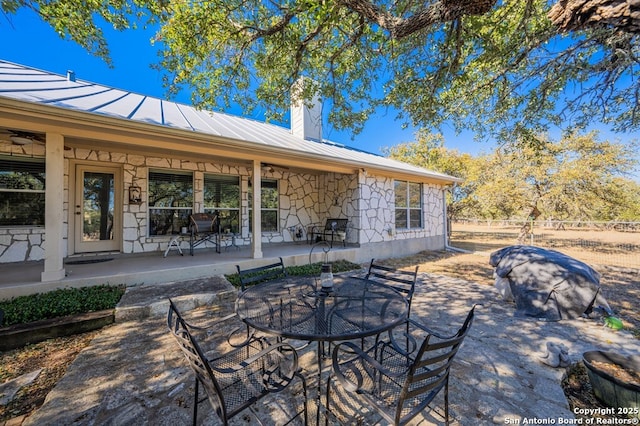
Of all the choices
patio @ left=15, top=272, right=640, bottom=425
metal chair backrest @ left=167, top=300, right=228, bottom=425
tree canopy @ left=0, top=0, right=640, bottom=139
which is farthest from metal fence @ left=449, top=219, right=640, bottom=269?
metal chair backrest @ left=167, top=300, right=228, bottom=425

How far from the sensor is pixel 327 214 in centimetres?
827

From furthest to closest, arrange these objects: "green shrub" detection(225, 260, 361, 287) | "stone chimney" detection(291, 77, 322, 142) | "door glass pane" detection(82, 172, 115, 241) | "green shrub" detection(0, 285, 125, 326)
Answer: "stone chimney" detection(291, 77, 322, 142), "door glass pane" detection(82, 172, 115, 241), "green shrub" detection(225, 260, 361, 287), "green shrub" detection(0, 285, 125, 326)

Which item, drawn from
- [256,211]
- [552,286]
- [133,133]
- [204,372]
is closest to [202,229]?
[256,211]

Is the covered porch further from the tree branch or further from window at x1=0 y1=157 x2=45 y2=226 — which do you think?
the tree branch

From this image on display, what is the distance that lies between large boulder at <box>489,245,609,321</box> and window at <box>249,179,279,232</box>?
584 centimetres

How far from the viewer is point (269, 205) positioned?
763 centimetres

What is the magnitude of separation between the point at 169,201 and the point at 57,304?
3.39 meters

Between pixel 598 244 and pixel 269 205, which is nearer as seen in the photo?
pixel 269 205

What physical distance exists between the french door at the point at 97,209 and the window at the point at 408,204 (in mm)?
7579

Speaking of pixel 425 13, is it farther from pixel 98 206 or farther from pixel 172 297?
pixel 98 206

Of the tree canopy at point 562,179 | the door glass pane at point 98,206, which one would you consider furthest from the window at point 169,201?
the tree canopy at point 562,179

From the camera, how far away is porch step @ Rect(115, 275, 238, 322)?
125 inches

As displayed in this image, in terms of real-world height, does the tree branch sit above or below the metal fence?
above

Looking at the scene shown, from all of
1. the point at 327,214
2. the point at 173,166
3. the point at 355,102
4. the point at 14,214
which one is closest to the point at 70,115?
the point at 173,166
